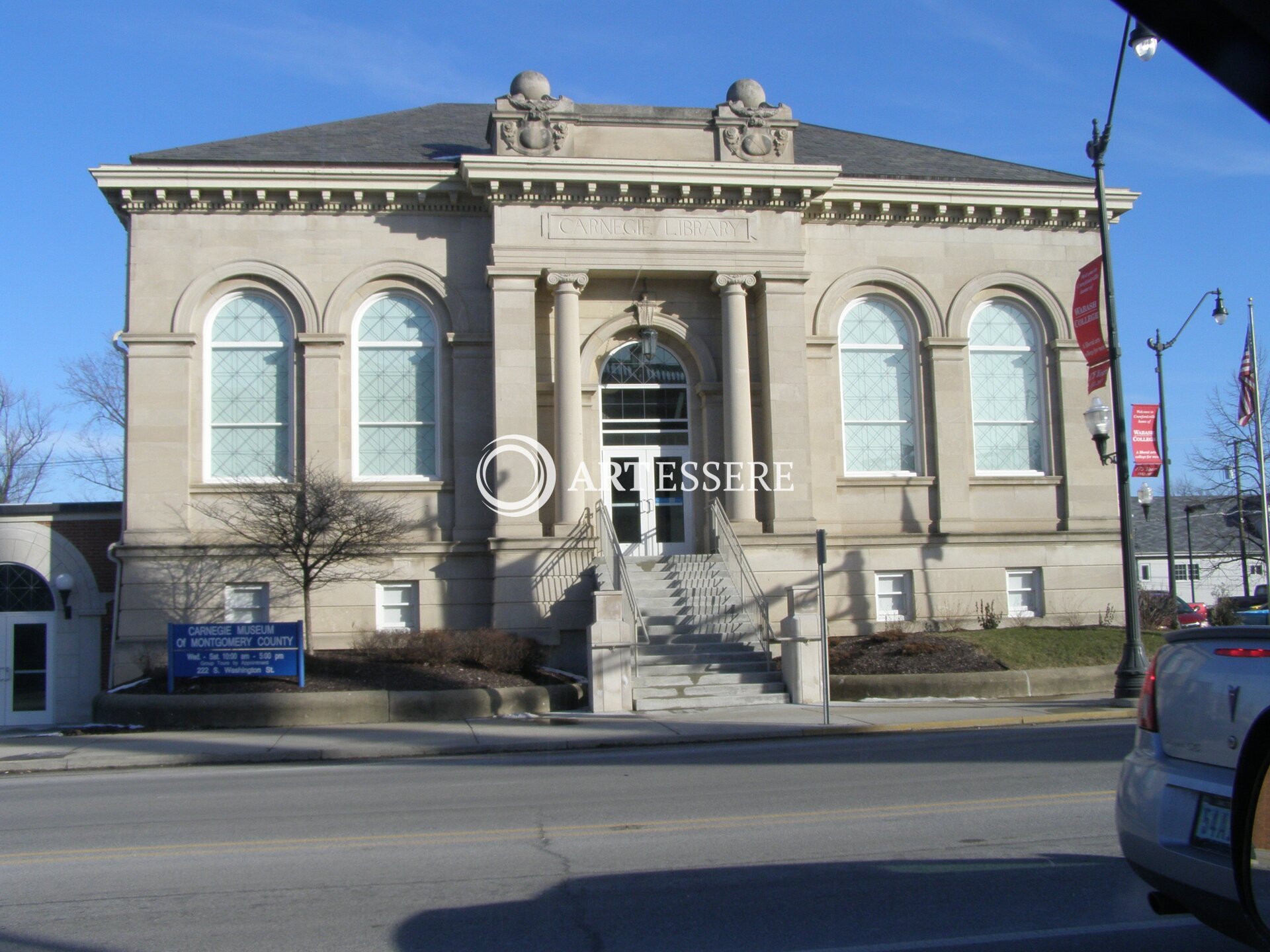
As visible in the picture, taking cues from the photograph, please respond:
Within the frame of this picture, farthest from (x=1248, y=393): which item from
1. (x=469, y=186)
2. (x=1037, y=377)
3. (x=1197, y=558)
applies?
(x=1197, y=558)

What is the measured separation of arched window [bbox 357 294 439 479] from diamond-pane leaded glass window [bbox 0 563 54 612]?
6.75 m

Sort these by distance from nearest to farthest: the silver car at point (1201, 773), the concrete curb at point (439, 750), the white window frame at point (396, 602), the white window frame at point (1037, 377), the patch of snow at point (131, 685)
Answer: the silver car at point (1201, 773) → the concrete curb at point (439, 750) → the patch of snow at point (131, 685) → the white window frame at point (396, 602) → the white window frame at point (1037, 377)

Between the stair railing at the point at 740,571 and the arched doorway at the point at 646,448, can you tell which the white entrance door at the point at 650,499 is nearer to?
the arched doorway at the point at 646,448

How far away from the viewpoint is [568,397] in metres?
23.2

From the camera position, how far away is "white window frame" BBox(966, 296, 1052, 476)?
25.7 metres

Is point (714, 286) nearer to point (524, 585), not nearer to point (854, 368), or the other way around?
point (854, 368)

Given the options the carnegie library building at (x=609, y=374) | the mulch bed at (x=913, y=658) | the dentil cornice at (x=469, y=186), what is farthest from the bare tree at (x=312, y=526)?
the mulch bed at (x=913, y=658)

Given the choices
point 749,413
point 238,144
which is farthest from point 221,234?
point 749,413

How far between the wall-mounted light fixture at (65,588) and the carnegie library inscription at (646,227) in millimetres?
11899

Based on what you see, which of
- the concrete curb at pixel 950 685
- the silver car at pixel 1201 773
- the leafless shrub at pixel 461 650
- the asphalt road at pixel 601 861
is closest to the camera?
the silver car at pixel 1201 773

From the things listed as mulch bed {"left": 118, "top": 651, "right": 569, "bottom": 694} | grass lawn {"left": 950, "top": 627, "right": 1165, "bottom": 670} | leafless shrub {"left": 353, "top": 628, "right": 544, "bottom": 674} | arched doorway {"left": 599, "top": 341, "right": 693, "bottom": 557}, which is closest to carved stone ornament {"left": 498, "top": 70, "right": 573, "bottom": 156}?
arched doorway {"left": 599, "top": 341, "right": 693, "bottom": 557}

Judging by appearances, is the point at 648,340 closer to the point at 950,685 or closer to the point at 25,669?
the point at 950,685

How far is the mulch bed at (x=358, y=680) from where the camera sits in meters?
18.4

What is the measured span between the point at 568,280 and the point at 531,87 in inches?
161
